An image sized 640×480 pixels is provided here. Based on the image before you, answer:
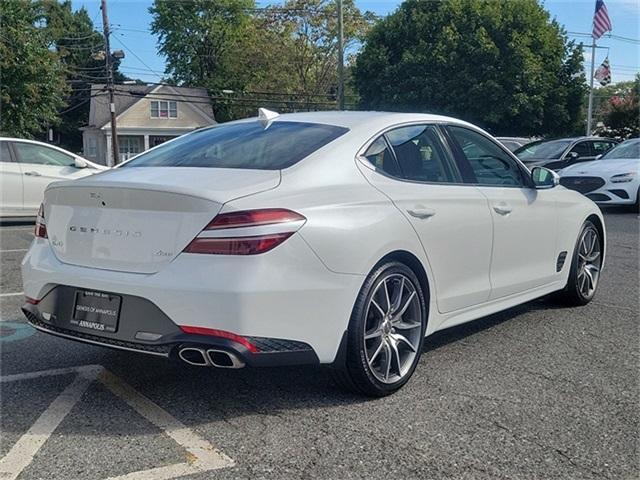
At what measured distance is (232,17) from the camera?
68.3 meters

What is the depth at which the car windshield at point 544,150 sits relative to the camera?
16.4 m

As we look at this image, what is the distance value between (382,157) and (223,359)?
1541 millimetres

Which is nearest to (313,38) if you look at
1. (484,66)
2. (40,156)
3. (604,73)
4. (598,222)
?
(484,66)

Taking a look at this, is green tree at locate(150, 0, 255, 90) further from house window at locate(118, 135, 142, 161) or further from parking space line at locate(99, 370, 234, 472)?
parking space line at locate(99, 370, 234, 472)

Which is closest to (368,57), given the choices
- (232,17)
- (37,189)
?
(37,189)

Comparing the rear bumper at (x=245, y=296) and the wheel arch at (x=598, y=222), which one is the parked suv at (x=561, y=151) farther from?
the rear bumper at (x=245, y=296)

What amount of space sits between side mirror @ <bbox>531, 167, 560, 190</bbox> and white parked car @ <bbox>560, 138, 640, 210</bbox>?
8.38m

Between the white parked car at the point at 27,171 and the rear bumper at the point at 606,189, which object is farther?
the rear bumper at the point at 606,189

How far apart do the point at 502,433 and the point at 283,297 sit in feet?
3.97

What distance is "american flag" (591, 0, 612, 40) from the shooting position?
27172 millimetres

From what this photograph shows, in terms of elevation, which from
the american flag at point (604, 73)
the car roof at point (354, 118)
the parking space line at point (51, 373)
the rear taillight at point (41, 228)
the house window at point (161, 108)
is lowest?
the parking space line at point (51, 373)

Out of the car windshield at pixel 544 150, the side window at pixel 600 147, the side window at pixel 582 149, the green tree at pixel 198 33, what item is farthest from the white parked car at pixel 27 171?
the green tree at pixel 198 33

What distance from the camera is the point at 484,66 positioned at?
3488cm

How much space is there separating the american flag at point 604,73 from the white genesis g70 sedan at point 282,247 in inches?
1211
